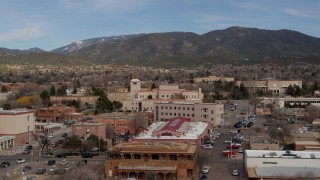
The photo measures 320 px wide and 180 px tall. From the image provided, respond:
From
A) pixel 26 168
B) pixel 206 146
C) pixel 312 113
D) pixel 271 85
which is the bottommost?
pixel 26 168

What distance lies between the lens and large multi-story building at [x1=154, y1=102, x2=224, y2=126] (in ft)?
157

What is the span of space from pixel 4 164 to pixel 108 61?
163127 millimetres

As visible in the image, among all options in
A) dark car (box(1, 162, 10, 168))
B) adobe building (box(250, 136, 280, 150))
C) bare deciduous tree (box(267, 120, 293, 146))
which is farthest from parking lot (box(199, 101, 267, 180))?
dark car (box(1, 162, 10, 168))

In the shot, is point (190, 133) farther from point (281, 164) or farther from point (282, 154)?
point (281, 164)

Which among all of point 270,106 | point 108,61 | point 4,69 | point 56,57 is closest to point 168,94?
point 270,106

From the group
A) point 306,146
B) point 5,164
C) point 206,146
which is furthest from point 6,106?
point 306,146

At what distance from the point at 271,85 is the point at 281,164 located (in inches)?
2129

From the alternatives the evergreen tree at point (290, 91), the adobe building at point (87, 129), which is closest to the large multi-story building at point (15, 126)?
the adobe building at point (87, 129)

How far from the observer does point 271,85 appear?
79.5m

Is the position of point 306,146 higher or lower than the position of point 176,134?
lower

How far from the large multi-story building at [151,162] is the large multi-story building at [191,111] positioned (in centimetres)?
1869

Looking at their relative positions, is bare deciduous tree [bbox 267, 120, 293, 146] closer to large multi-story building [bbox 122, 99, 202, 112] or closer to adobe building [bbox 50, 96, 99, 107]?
large multi-story building [bbox 122, 99, 202, 112]

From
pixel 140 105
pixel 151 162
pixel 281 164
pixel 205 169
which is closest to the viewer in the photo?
pixel 281 164

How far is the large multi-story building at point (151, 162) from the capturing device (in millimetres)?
27141
